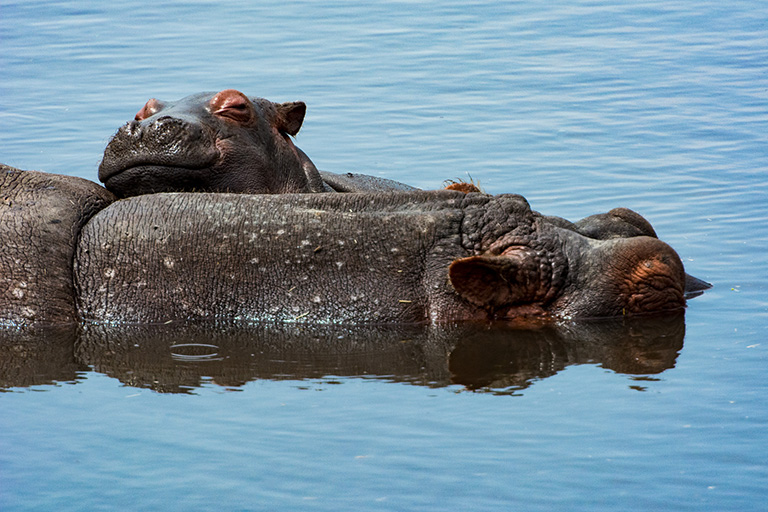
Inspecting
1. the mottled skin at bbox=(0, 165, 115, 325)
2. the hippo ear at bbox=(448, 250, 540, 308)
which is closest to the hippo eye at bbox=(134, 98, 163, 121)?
the mottled skin at bbox=(0, 165, 115, 325)

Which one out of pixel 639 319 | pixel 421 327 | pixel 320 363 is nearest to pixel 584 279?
pixel 639 319

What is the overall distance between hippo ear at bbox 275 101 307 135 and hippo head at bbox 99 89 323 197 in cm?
7

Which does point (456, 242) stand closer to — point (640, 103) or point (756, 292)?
point (756, 292)

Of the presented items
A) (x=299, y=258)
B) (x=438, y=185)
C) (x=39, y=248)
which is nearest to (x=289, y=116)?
(x=438, y=185)

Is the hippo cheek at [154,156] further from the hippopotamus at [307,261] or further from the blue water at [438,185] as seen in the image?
the blue water at [438,185]

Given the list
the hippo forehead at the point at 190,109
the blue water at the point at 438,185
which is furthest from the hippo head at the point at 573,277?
the hippo forehead at the point at 190,109

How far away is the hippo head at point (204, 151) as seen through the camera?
6973 mm

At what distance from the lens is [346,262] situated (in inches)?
258

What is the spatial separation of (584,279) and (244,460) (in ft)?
7.77

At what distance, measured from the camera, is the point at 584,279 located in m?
6.72

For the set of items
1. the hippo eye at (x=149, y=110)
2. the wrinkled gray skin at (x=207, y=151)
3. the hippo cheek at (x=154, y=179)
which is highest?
the hippo eye at (x=149, y=110)

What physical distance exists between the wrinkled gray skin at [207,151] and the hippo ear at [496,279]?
1488mm

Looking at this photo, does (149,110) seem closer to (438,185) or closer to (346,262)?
(346,262)

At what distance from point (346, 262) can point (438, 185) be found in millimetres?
2950
